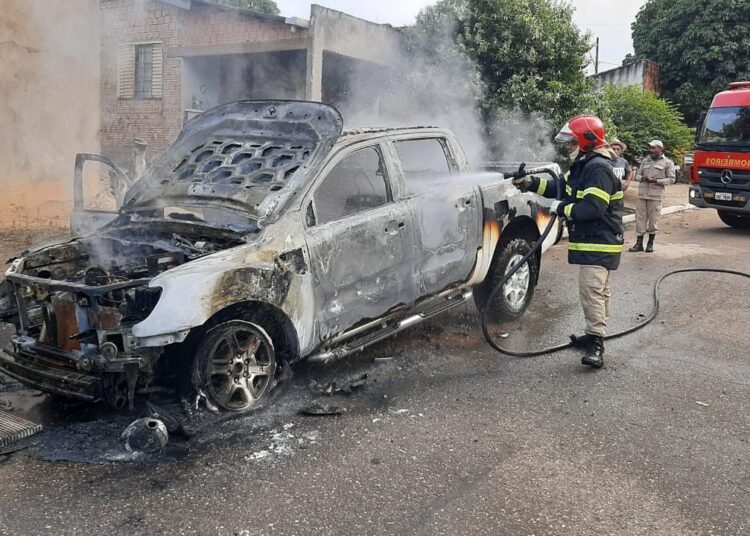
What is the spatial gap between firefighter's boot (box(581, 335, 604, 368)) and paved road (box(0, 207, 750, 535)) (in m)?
0.07

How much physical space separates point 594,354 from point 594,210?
113 cm

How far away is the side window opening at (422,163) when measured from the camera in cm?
514

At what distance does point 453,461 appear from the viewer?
12.0ft

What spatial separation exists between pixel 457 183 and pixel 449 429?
88.2 inches

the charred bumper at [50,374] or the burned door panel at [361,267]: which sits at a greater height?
the burned door panel at [361,267]

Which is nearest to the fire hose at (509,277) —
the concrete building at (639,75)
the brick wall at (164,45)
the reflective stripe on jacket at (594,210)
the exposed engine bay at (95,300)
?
the reflective stripe on jacket at (594,210)

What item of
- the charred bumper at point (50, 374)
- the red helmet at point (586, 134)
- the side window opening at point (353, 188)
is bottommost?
the charred bumper at point (50, 374)

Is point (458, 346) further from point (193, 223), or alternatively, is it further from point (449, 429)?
point (193, 223)

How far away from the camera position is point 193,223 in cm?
432

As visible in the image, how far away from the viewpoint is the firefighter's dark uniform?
202 inches

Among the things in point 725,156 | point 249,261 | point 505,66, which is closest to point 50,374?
point 249,261

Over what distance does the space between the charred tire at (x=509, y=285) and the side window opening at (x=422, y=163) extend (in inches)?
38.8

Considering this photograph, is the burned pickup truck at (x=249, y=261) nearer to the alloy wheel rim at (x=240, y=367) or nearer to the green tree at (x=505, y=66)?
the alloy wheel rim at (x=240, y=367)

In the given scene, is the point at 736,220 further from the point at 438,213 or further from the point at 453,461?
the point at 453,461
